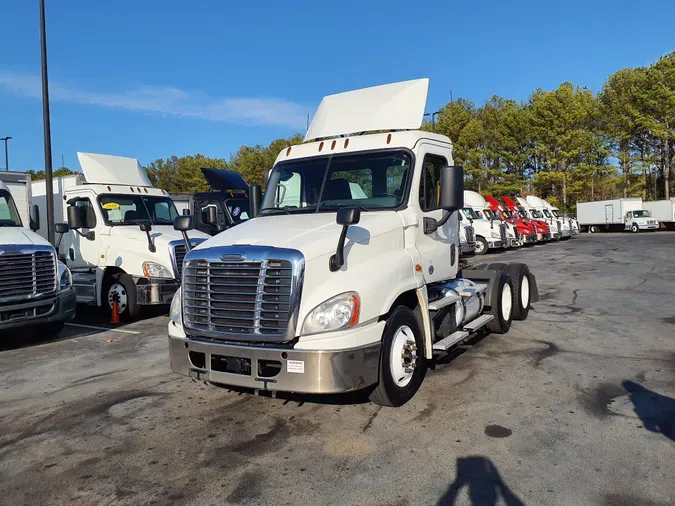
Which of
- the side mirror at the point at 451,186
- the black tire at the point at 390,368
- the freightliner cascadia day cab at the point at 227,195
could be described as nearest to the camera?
the black tire at the point at 390,368

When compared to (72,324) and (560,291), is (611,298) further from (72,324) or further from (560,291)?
(72,324)

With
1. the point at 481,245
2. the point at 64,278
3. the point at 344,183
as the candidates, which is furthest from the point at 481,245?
the point at 344,183

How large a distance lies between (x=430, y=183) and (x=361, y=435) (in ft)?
9.14

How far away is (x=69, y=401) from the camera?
5.62 metres

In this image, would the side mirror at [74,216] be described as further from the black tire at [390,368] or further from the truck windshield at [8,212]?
the black tire at [390,368]

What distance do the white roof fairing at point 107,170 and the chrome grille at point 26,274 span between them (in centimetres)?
342

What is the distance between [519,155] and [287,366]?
46327mm

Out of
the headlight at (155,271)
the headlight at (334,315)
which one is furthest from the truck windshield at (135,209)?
the headlight at (334,315)

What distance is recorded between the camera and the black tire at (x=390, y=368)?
15.4 feet

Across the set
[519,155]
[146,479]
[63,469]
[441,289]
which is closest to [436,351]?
[441,289]

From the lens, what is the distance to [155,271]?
9.81 meters

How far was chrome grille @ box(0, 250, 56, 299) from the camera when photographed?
7832 mm

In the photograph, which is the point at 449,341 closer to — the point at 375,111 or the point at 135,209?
the point at 375,111

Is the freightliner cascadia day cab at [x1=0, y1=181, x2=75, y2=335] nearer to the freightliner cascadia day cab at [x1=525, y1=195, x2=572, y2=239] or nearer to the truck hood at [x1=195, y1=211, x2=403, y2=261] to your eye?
the truck hood at [x1=195, y1=211, x2=403, y2=261]
